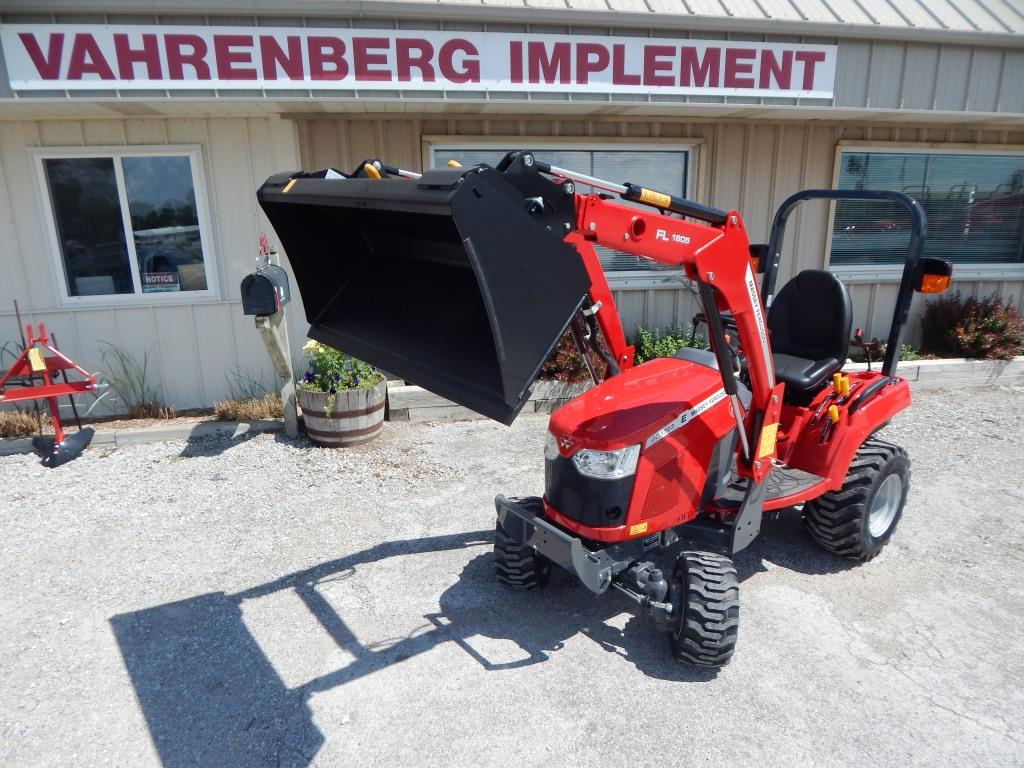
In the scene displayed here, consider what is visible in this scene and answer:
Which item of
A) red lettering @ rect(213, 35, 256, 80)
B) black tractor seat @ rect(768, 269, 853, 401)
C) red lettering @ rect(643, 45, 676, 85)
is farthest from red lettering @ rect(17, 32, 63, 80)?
black tractor seat @ rect(768, 269, 853, 401)

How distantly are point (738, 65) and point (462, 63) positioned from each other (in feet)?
7.70

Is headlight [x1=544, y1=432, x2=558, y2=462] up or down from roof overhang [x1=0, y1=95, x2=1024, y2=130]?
down

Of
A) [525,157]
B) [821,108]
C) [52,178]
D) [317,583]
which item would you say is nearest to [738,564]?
[317,583]

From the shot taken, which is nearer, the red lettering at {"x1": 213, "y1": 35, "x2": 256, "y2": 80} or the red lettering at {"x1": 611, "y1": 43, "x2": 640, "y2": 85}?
the red lettering at {"x1": 213, "y1": 35, "x2": 256, "y2": 80}

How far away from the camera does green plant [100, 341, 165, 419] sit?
6.19 meters

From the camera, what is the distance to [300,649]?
3.18 metres

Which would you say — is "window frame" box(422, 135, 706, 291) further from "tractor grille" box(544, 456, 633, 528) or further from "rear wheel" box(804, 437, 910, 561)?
"tractor grille" box(544, 456, 633, 528)

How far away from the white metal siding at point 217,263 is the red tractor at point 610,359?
332cm

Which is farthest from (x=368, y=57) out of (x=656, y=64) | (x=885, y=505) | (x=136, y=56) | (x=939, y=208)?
(x=939, y=208)

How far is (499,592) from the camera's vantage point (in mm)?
3598

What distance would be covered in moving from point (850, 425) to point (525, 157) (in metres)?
2.51

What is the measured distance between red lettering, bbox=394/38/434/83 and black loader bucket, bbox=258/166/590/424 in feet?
7.89

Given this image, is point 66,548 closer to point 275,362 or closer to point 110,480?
point 110,480

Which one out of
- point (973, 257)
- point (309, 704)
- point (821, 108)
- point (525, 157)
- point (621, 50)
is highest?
point (621, 50)
